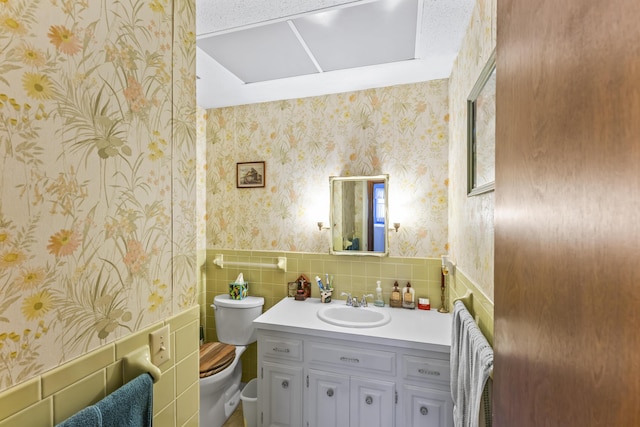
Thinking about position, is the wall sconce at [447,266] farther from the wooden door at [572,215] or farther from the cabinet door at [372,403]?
the wooden door at [572,215]

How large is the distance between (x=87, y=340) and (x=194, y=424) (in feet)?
1.78

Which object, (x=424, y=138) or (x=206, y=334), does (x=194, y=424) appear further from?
(x=424, y=138)

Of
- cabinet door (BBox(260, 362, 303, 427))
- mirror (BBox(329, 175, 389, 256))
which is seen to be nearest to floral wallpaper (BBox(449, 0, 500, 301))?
mirror (BBox(329, 175, 389, 256))

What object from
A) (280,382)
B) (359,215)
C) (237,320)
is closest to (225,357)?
(237,320)

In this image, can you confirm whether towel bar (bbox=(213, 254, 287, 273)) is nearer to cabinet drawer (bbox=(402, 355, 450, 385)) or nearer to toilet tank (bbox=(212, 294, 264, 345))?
toilet tank (bbox=(212, 294, 264, 345))

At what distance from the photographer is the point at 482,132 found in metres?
1.17

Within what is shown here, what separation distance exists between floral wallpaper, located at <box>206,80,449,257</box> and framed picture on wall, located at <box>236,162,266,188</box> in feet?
0.14

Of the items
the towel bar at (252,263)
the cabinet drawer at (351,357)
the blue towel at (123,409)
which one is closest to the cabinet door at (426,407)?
the cabinet drawer at (351,357)

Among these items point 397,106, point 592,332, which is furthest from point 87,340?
point 397,106

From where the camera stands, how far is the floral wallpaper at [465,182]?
1.07 m

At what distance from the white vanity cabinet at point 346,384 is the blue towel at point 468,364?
255 mm

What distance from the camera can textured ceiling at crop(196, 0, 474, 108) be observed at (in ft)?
4.16

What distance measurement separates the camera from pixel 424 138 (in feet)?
6.57

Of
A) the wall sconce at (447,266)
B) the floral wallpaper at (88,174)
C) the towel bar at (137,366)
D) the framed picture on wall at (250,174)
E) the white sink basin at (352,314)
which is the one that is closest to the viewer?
the floral wallpaper at (88,174)
